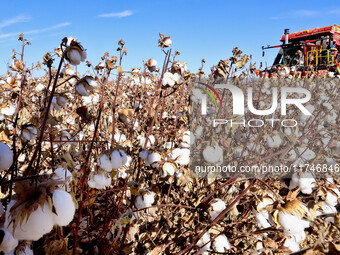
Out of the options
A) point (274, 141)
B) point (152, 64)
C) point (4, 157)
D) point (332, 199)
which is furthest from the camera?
point (274, 141)

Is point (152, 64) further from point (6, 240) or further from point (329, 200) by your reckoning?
point (6, 240)

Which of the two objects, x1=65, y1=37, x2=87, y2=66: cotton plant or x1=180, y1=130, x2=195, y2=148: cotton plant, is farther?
x1=180, y1=130, x2=195, y2=148: cotton plant

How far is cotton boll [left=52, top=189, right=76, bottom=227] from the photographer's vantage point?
1.79 feet

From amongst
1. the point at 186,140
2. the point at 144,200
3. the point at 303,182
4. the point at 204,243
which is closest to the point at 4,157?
the point at 144,200

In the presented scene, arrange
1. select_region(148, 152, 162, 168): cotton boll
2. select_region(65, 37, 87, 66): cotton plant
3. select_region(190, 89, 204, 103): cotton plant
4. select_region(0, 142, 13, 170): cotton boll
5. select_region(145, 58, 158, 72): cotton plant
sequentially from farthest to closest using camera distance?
select_region(190, 89, 204, 103): cotton plant < select_region(145, 58, 158, 72): cotton plant < select_region(148, 152, 162, 168): cotton boll < select_region(65, 37, 87, 66): cotton plant < select_region(0, 142, 13, 170): cotton boll

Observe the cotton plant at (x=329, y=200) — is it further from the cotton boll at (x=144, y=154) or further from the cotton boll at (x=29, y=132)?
the cotton boll at (x=29, y=132)

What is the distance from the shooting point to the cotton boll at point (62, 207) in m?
0.55

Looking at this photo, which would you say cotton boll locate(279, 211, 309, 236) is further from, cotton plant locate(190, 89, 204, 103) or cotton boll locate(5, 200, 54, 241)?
cotton plant locate(190, 89, 204, 103)

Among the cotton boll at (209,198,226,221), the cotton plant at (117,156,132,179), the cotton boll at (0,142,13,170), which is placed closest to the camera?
the cotton boll at (0,142,13,170)

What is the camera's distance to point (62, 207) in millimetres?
549

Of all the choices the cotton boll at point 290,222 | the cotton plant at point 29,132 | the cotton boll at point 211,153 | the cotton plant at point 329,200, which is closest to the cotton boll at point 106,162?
the cotton plant at point 29,132

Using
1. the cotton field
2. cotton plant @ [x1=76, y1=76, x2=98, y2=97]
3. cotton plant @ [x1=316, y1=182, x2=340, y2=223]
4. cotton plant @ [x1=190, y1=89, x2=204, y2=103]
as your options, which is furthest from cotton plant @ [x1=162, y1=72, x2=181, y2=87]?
cotton plant @ [x1=190, y1=89, x2=204, y2=103]

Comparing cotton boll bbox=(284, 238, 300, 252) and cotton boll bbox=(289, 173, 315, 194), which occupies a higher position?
cotton boll bbox=(289, 173, 315, 194)

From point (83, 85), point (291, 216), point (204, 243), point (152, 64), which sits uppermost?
point (152, 64)
